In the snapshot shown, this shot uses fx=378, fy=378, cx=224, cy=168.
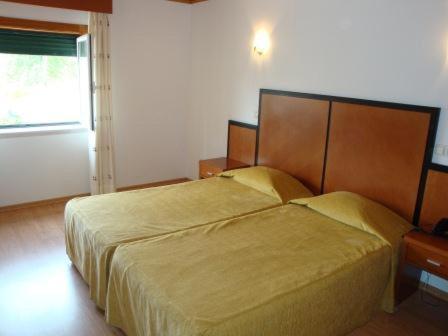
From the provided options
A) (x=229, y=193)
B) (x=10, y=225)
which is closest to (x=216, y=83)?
(x=229, y=193)

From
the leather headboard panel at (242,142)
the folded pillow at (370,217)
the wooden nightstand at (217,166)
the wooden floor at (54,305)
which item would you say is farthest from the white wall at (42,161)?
the folded pillow at (370,217)

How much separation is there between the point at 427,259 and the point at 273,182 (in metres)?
1.41

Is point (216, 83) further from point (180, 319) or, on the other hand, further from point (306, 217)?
point (180, 319)

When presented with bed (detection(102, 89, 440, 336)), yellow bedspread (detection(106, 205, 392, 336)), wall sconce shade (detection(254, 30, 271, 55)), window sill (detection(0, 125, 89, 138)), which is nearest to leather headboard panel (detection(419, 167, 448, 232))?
bed (detection(102, 89, 440, 336))

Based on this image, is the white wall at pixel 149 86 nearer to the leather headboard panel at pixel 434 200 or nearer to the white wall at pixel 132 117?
the white wall at pixel 132 117

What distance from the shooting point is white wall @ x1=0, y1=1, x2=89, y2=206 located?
13.3ft

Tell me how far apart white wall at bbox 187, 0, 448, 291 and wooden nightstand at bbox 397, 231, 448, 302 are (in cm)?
38

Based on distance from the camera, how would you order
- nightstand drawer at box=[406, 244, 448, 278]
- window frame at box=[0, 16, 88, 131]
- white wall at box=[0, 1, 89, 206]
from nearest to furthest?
nightstand drawer at box=[406, 244, 448, 278], window frame at box=[0, 16, 88, 131], white wall at box=[0, 1, 89, 206]

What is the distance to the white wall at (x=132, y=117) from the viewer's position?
4.16 metres

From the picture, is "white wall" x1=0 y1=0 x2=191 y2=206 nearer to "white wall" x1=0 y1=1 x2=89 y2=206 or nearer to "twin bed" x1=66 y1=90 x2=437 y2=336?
"white wall" x1=0 y1=1 x2=89 y2=206

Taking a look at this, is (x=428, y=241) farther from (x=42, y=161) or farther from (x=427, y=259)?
(x=42, y=161)

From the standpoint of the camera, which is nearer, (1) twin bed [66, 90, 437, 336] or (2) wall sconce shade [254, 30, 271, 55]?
(1) twin bed [66, 90, 437, 336]

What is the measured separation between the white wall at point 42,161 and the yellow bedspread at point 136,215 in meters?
1.54

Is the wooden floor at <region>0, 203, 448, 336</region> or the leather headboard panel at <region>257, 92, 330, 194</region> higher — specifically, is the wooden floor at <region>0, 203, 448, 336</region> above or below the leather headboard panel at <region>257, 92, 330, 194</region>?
below
